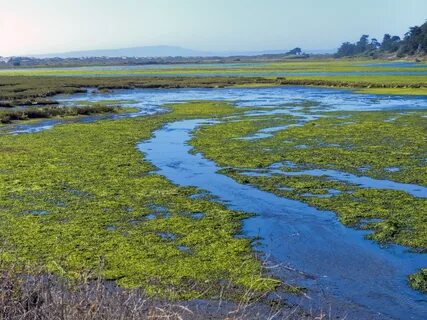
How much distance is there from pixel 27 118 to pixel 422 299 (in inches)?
954

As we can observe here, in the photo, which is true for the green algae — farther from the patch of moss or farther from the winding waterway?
the winding waterway

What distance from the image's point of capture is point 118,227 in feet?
34.0

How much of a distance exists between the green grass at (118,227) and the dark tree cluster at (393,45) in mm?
99727

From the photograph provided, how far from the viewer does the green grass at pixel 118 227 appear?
26.1 ft

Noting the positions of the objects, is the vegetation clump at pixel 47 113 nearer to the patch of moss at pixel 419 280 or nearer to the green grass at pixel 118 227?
the green grass at pixel 118 227

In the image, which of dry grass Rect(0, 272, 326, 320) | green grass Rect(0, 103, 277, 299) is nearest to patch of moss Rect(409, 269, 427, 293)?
green grass Rect(0, 103, 277, 299)

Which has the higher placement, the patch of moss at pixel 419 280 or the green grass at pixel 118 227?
the patch of moss at pixel 419 280

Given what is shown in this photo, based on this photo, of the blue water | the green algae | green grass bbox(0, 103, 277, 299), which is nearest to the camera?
the blue water

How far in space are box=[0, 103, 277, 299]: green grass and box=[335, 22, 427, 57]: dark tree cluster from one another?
9973cm

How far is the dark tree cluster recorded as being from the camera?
10662cm

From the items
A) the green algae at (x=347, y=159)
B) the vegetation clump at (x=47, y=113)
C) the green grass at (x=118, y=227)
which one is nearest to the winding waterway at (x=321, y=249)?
the green algae at (x=347, y=159)

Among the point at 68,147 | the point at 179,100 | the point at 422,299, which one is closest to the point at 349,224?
the point at 422,299

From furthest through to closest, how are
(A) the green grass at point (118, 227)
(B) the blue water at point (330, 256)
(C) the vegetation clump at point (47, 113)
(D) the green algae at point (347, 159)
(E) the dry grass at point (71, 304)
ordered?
(C) the vegetation clump at point (47, 113), (D) the green algae at point (347, 159), (A) the green grass at point (118, 227), (B) the blue water at point (330, 256), (E) the dry grass at point (71, 304)

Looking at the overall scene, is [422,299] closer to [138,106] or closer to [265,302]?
[265,302]
